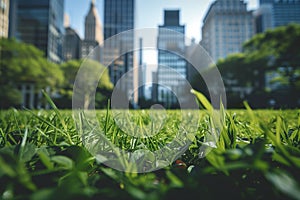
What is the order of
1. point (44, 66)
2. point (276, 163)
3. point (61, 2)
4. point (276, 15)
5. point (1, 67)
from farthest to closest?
point (276, 15) < point (61, 2) < point (44, 66) < point (1, 67) < point (276, 163)

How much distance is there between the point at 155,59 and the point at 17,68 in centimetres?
1354

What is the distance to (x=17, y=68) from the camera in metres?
11.8

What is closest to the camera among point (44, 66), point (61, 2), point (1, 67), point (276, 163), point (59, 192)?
point (59, 192)

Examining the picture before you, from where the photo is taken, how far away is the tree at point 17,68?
1123 centimetres

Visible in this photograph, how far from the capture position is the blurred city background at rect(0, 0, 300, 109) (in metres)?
1.14

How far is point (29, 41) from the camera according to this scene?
23.5 metres

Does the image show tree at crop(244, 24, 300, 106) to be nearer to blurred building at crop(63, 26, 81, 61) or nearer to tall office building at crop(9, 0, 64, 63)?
blurred building at crop(63, 26, 81, 61)

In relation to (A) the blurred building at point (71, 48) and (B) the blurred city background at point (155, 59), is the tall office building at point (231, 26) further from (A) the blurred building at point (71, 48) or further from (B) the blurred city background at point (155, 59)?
(A) the blurred building at point (71, 48)

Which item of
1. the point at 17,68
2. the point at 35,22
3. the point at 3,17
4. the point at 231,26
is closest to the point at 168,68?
the point at 17,68

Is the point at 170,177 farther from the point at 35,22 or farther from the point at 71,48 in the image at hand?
the point at 71,48

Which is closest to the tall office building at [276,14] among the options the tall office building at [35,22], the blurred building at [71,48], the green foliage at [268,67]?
the green foliage at [268,67]

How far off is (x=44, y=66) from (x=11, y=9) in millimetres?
14900

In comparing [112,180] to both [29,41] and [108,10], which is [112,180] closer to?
[29,41]

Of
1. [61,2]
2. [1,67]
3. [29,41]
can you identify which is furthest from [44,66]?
[61,2]
